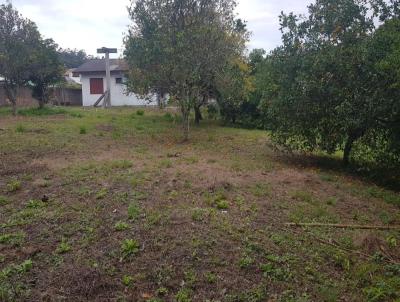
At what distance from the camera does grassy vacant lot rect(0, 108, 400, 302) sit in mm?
4258

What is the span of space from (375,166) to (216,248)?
684cm

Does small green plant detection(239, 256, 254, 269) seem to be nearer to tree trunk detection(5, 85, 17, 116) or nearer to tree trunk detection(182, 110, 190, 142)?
tree trunk detection(182, 110, 190, 142)

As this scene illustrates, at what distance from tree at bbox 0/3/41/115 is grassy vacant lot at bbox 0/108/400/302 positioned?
9055 millimetres

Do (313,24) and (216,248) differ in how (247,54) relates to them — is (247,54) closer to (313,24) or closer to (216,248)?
(313,24)

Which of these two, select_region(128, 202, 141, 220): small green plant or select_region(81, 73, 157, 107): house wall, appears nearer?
select_region(128, 202, 141, 220): small green plant

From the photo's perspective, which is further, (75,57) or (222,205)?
(75,57)

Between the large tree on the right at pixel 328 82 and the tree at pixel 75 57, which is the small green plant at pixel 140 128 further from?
the tree at pixel 75 57

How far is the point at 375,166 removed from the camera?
1021cm

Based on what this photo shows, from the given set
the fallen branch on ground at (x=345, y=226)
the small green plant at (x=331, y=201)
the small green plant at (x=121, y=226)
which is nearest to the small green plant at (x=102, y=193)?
the small green plant at (x=121, y=226)

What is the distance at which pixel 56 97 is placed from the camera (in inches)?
1061

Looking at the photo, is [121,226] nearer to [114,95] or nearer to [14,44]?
[14,44]

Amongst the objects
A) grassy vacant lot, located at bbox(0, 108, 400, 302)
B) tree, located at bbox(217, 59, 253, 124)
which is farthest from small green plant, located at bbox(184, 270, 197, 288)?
tree, located at bbox(217, 59, 253, 124)

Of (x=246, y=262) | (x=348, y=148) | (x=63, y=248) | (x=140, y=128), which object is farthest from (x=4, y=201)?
(x=140, y=128)

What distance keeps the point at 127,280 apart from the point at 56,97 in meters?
24.8
